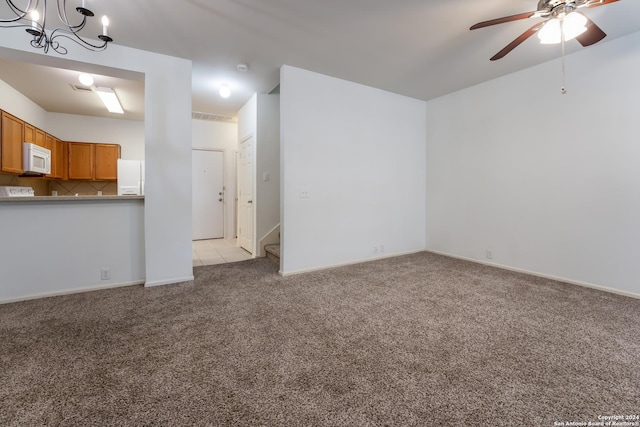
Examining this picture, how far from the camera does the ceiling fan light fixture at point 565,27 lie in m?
2.08

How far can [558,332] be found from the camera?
219 cm

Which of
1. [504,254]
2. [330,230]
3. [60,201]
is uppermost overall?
[60,201]

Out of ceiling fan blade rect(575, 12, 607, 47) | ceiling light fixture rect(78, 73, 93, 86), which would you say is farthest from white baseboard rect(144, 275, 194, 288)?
ceiling fan blade rect(575, 12, 607, 47)

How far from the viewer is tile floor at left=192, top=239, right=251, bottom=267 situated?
4.55m

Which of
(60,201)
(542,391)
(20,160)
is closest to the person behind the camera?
(542,391)

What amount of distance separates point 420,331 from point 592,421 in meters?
1.02

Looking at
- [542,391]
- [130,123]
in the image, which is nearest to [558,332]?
[542,391]

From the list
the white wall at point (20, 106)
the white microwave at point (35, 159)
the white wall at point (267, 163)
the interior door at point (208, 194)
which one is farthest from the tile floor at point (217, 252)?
the white wall at point (20, 106)

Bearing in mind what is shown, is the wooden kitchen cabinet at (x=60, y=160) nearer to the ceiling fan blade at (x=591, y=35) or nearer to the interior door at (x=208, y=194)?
the interior door at (x=208, y=194)

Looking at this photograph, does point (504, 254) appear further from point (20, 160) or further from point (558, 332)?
point (20, 160)

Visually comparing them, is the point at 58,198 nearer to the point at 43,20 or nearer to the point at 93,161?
the point at 43,20

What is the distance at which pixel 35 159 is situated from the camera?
414cm

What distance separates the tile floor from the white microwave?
270 centimetres

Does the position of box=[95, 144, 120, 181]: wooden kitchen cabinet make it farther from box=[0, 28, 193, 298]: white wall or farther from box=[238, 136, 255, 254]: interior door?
box=[0, 28, 193, 298]: white wall
